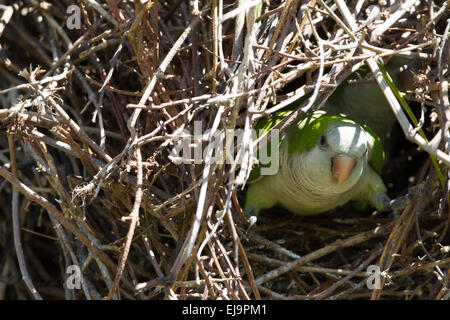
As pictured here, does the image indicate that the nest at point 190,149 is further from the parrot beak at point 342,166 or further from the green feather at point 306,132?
the parrot beak at point 342,166

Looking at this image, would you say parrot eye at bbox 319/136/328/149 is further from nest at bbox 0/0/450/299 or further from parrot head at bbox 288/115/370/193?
nest at bbox 0/0/450/299

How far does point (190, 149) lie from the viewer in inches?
86.2

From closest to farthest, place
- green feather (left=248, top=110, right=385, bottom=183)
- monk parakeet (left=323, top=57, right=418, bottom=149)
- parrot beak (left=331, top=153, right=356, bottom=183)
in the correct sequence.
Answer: parrot beak (left=331, top=153, right=356, bottom=183) → green feather (left=248, top=110, right=385, bottom=183) → monk parakeet (left=323, top=57, right=418, bottom=149)

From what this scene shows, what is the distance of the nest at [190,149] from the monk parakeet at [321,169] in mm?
137

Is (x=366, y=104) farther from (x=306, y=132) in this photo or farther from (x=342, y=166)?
(x=342, y=166)

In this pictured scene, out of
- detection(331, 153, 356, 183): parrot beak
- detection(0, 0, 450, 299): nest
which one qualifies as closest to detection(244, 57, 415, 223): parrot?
detection(331, 153, 356, 183): parrot beak

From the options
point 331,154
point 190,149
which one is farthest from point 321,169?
point 190,149

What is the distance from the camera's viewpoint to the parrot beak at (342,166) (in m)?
2.29

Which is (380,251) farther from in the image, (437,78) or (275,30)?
Answer: (275,30)

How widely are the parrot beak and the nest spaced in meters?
0.29

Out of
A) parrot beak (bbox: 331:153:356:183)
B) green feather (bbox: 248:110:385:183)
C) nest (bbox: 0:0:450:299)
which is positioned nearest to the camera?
nest (bbox: 0:0:450:299)

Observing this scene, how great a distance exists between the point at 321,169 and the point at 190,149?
575mm

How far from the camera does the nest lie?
78.7 inches
